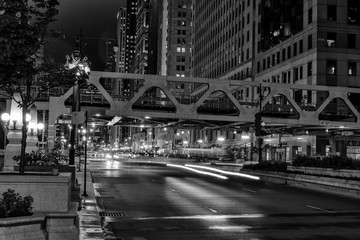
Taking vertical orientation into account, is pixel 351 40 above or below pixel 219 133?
above

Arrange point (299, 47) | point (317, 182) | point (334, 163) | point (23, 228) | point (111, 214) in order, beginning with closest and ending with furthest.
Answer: point (23, 228), point (111, 214), point (317, 182), point (334, 163), point (299, 47)

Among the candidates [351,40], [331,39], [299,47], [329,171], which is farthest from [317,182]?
[299,47]

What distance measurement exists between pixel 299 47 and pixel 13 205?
7258cm

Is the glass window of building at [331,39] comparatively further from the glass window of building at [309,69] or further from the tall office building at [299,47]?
the glass window of building at [309,69]

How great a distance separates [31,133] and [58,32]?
49.2 feet

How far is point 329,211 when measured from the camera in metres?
19.0

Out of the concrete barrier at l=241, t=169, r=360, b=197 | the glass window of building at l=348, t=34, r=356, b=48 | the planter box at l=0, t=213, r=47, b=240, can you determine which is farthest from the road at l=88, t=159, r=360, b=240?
the glass window of building at l=348, t=34, r=356, b=48

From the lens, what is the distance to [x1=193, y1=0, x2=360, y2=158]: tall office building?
72.8m

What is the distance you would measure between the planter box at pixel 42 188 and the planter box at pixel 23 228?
32.5 inches

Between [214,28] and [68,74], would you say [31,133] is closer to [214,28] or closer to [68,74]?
[68,74]

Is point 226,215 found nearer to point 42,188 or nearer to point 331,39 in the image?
point 42,188

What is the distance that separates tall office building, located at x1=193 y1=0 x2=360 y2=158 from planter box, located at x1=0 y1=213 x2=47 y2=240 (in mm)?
40227

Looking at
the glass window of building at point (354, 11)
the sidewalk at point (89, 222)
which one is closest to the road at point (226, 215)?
the sidewalk at point (89, 222)

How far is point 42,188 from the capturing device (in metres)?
10.6
